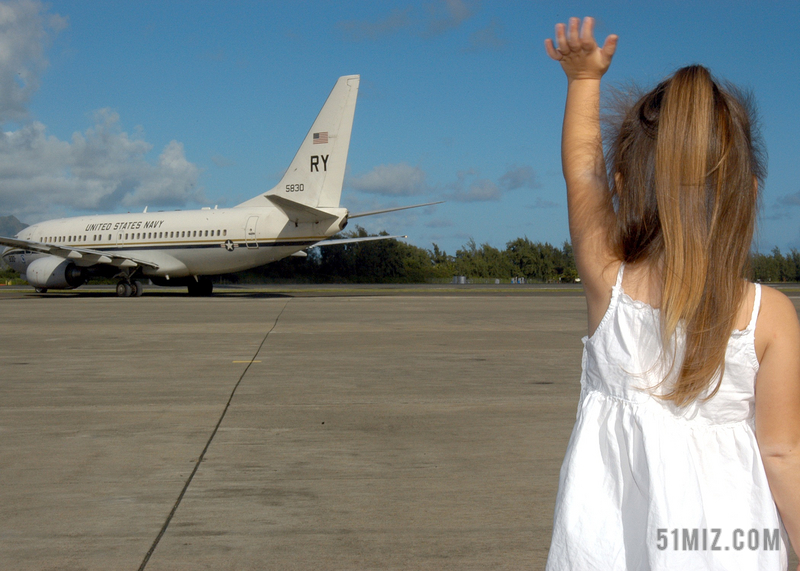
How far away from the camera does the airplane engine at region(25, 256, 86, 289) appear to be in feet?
89.5

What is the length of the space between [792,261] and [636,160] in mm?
77706

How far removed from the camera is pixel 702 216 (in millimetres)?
1367

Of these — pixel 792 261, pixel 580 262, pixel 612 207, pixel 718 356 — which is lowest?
pixel 718 356

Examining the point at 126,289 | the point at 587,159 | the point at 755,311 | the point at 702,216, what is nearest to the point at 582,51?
the point at 587,159

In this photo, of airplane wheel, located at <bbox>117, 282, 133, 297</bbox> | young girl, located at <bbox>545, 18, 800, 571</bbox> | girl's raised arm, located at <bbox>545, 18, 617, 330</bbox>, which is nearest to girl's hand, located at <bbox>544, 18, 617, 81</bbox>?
girl's raised arm, located at <bbox>545, 18, 617, 330</bbox>

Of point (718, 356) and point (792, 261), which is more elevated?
point (792, 261)

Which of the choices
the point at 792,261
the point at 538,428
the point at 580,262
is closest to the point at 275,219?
the point at 538,428

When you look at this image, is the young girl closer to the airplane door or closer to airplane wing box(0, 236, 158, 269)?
the airplane door

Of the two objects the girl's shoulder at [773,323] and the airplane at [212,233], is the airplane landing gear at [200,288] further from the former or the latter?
the girl's shoulder at [773,323]

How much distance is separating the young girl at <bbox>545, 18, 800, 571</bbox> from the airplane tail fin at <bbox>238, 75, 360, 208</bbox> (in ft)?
77.3

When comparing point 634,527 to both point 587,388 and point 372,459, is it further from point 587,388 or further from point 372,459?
point 372,459

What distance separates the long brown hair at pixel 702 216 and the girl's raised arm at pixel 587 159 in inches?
5.0

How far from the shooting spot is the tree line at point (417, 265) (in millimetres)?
53531

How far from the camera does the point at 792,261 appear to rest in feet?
227
